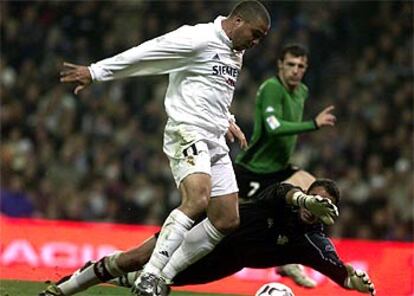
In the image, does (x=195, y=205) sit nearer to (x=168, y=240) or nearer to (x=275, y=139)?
(x=168, y=240)

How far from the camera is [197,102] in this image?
8.10 metres

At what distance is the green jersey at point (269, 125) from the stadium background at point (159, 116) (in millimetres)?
5093

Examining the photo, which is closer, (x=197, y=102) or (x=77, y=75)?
(x=77, y=75)

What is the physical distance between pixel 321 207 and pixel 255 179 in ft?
10.6

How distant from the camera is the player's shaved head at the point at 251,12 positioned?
8211mm

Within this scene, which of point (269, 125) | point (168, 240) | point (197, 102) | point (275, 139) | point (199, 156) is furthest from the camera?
point (275, 139)

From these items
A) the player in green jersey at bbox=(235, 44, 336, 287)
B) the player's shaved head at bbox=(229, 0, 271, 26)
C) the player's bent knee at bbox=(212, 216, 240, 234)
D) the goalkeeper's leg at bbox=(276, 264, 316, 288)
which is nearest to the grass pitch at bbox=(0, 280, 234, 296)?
the goalkeeper's leg at bbox=(276, 264, 316, 288)

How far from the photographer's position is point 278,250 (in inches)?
348

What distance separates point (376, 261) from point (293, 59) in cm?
248

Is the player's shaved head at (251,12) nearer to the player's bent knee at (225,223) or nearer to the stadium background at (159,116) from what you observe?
the player's bent knee at (225,223)

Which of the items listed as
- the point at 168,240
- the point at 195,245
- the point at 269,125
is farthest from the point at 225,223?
the point at 269,125

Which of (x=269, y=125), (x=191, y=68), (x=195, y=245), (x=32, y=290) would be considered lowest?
(x=32, y=290)

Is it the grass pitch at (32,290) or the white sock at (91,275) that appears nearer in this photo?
the white sock at (91,275)

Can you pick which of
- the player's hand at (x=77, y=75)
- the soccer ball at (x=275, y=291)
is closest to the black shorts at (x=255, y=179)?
the soccer ball at (x=275, y=291)
